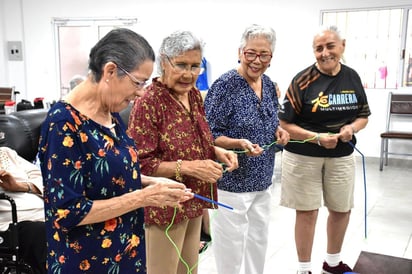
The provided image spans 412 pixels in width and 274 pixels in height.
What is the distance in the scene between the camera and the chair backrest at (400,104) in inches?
231

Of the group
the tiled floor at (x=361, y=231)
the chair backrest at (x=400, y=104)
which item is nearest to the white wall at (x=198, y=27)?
the chair backrest at (x=400, y=104)

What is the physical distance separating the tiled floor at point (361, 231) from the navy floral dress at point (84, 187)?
2.95 feet

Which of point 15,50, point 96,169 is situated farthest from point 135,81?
point 15,50

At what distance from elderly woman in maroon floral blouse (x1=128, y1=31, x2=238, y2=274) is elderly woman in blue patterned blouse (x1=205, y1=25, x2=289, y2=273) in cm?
30

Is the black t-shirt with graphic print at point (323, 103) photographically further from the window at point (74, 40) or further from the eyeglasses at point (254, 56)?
the window at point (74, 40)

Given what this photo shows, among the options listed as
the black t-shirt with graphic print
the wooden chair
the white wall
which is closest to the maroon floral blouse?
the black t-shirt with graphic print

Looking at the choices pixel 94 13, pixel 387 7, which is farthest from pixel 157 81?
pixel 94 13

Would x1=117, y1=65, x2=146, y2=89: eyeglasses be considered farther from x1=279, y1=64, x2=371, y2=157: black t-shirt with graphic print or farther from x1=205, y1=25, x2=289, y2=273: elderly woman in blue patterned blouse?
x1=279, y1=64, x2=371, y2=157: black t-shirt with graphic print

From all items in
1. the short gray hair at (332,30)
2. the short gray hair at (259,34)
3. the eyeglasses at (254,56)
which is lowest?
the eyeglasses at (254,56)

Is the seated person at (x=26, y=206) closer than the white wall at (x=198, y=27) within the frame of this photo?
Yes

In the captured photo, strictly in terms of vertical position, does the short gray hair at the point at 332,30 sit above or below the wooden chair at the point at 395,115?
above

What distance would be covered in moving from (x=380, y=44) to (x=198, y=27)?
10.0ft

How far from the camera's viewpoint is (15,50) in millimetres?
8898

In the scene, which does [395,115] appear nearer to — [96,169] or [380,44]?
[380,44]
